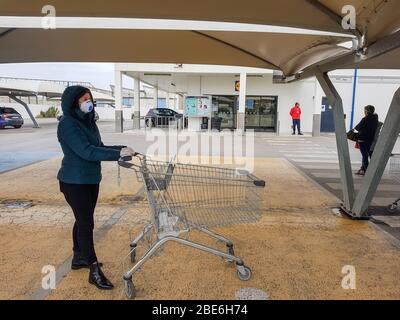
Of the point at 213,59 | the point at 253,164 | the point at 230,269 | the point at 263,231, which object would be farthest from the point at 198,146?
the point at 230,269

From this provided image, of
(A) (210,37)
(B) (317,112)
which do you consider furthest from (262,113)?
(A) (210,37)

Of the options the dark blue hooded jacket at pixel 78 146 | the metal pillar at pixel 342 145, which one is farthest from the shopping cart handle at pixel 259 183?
the metal pillar at pixel 342 145

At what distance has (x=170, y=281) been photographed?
3.49m

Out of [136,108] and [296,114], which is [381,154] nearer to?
[296,114]

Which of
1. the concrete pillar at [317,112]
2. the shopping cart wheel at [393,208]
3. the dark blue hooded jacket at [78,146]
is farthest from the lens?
the concrete pillar at [317,112]

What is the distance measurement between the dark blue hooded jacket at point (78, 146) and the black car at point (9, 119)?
78.8 ft

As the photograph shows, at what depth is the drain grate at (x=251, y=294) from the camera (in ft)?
10.5

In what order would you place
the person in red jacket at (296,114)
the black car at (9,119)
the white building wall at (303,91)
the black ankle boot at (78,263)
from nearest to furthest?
the black ankle boot at (78,263)
the person in red jacket at (296,114)
the white building wall at (303,91)
the black car at (9,119)

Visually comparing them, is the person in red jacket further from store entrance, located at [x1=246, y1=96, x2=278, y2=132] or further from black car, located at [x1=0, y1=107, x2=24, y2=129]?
black car, located at [x1=0, y1=107, x2=24, y2=129]

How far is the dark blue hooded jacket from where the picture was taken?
314 cm

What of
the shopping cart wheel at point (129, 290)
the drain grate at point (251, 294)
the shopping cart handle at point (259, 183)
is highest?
the shopping cart handle at point (259, 183)

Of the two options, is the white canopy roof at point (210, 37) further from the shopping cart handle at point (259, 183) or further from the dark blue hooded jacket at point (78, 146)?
the shopping cart handle at point (259, 183)
